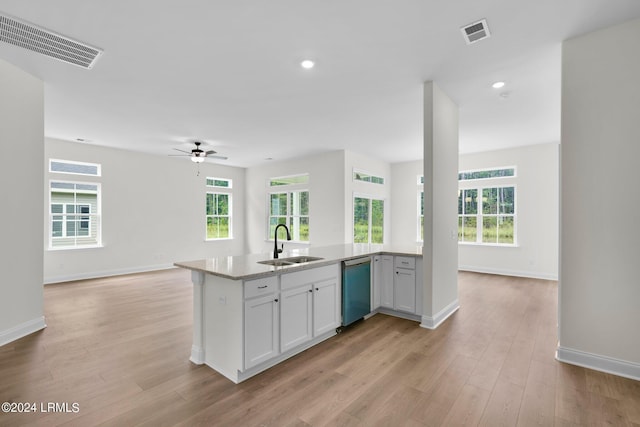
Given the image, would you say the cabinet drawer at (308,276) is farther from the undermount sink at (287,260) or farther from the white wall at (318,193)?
the white wall at (318,193)

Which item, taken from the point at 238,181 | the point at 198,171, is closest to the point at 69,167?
the point at 198,171

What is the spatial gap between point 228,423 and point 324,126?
15.0 feet

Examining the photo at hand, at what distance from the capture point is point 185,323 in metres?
3.81

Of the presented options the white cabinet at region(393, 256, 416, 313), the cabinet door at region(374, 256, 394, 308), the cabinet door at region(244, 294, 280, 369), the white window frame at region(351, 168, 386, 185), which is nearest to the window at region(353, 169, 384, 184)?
the white window frame at region(351, 168, 386, 185)

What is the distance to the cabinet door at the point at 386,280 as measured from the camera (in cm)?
407

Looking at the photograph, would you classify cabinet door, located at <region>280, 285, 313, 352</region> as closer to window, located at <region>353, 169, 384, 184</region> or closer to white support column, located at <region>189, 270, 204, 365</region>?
white support column, located at <region>189, 270, 204, 365</region>

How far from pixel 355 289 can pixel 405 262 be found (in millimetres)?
805

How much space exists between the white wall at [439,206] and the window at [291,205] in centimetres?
443

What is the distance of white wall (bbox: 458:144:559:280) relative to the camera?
250 inches

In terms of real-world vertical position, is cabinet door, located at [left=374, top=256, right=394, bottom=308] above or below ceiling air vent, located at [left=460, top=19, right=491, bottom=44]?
below

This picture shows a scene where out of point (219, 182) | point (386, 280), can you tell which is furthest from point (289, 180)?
point (386, 280)

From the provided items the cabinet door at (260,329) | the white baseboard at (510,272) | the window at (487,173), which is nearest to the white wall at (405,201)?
the window at (487,173)

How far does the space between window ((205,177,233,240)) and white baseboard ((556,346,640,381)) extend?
324 inches

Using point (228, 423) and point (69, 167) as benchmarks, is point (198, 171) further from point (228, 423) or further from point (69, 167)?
point (228, 423)
